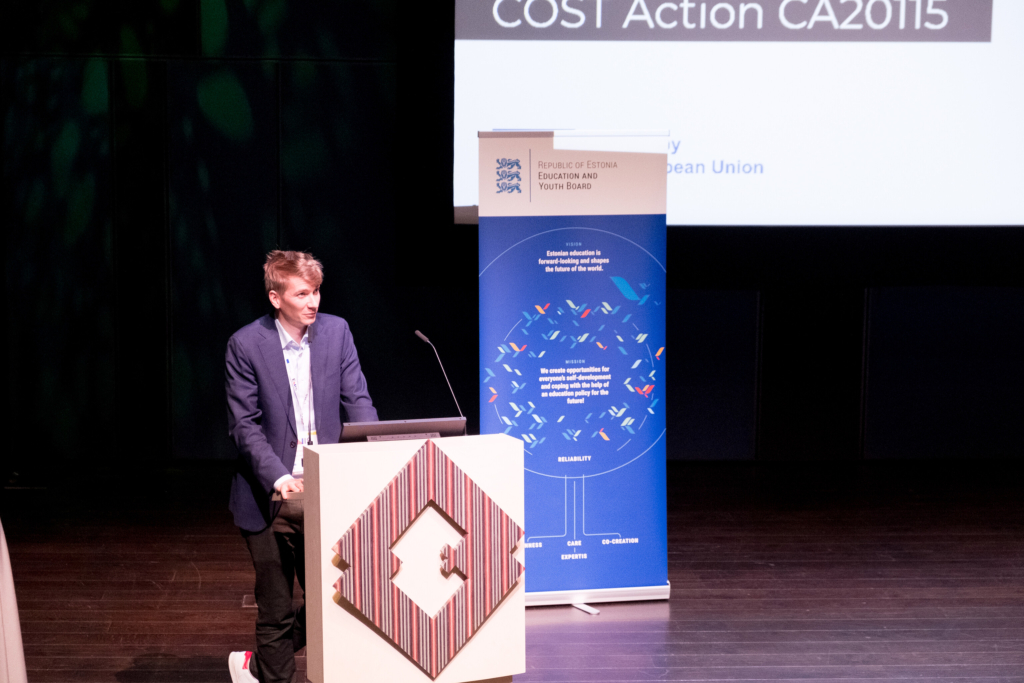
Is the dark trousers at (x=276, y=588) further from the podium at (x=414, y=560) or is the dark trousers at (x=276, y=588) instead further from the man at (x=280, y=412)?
the podium at (x=414, y=560)

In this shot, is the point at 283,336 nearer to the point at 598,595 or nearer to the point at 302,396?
the point at 302,396

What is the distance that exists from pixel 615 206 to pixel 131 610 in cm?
256

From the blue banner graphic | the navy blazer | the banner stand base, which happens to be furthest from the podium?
the banner stand base

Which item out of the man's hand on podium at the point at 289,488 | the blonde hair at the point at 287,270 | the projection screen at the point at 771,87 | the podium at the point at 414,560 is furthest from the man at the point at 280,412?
the projection screen at the point at 771,87

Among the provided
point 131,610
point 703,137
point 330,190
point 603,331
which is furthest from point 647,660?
point 330,190

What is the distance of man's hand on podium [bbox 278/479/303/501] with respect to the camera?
2.58 meters

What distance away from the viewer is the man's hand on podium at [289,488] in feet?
8.46

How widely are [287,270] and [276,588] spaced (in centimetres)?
94

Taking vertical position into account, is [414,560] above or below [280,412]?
below

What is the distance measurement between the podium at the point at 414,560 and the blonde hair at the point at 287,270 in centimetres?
68

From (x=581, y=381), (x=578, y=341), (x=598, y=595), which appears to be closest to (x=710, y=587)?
(x=598, y=595)

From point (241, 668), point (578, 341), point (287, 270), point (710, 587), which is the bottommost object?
point (710, 587)

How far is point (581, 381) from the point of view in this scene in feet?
12.4

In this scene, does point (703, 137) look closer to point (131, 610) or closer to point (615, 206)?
point (615, 206)
